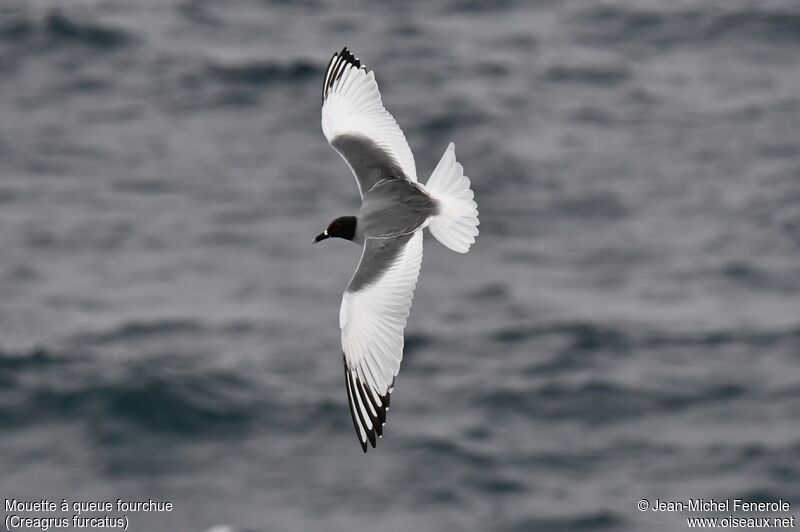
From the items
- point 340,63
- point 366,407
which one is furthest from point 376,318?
point 340,63

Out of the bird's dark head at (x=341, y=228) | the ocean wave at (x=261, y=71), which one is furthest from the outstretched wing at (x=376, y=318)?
the ocean wave at (x=261, y=71)

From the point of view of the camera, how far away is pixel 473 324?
18.5 metres

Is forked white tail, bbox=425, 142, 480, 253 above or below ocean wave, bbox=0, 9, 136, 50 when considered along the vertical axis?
below

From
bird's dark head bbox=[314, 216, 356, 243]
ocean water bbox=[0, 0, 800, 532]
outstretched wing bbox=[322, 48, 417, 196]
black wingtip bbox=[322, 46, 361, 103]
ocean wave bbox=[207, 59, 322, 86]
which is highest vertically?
ocean wave bbox=[207, 59, 322, 86]

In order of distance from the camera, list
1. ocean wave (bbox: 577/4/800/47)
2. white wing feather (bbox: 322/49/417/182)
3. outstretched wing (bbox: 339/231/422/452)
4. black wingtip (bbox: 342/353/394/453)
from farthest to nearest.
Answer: ocean wave (bbox: 577/4/800/47) < white wing feather (bbox: 322/49/417/182) < outstretched wing (bbox: 339/231/422/452) < black wingtip (bbox: 342/353/394/453)

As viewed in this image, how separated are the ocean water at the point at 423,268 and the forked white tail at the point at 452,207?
248 inches

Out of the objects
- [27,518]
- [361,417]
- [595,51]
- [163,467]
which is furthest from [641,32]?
[361,417]

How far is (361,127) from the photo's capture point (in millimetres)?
10883

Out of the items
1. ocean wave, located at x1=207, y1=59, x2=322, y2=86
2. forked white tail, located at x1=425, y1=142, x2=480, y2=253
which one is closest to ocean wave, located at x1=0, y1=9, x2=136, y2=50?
ocean wave, located at x1=207, y1=59, x2=322, y2=86

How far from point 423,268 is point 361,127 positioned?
28.3 feet

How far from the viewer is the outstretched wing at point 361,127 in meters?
10.4

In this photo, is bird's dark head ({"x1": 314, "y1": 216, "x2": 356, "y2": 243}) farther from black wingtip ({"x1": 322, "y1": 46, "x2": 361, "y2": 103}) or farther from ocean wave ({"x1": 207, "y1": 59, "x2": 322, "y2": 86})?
ocean wave ({"x1": 207, "y1": 59, "x2": 322, "y2": 86})

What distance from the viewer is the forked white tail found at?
31.8 feet

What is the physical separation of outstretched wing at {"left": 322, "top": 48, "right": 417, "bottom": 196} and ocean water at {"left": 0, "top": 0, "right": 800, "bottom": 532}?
5696 mm
